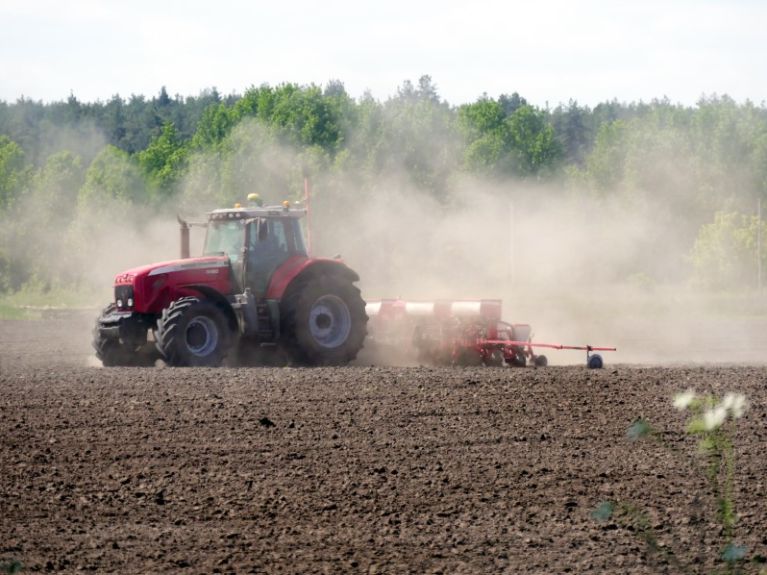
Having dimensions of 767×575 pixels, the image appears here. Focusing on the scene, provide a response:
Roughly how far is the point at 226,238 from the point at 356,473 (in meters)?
8.82

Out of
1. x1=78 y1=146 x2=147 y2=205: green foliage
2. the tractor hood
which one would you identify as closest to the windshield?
the tractor hood

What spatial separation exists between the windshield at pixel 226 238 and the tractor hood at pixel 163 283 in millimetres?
411

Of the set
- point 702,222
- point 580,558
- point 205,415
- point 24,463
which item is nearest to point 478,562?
point 580,558

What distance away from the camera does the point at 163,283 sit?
17.2 metres

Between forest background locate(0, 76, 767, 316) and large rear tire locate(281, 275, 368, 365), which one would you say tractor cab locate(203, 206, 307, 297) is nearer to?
large rear tire locate(281, 275, 368, 365)

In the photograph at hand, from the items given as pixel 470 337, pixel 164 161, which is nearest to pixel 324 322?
pixel 470 337

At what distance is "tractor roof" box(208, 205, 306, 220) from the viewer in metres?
17.8

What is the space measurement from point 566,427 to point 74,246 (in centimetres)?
4841

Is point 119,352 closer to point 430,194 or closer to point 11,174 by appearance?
point 430,194

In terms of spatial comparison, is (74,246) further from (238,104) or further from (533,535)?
(533,535)

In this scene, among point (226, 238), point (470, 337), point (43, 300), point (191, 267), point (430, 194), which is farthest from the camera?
point (43, 300)

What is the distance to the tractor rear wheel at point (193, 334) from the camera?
1658 cm

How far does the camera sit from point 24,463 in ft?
32.8

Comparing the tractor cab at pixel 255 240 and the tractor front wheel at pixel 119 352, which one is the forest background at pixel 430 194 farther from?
the tractor front wheel at pixel 119 352
